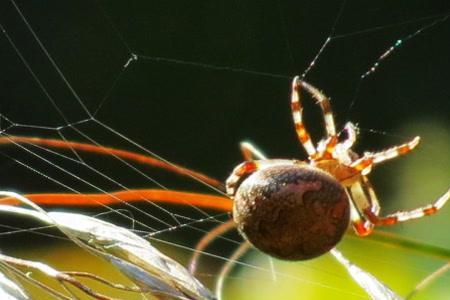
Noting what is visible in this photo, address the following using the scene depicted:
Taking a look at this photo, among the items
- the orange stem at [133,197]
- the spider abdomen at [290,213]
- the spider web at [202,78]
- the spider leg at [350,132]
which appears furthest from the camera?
the spider web at [202,78]

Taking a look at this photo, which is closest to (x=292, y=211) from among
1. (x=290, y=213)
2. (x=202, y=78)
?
(x=290, y=213)

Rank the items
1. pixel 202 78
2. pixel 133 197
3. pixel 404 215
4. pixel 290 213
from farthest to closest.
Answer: pixel 202 78 < pixel 404 215 < pixel 290 213 < pixel 133 197

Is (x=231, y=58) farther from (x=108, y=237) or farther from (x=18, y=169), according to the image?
(x=108, y=237)

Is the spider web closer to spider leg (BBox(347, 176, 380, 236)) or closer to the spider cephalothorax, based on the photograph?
spider leg (BBox(347, 176, 380, 236))

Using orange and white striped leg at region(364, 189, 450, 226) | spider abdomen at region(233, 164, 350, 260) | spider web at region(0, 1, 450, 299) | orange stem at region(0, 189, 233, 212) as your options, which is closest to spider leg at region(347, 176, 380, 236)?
orange and white striped leg at region(364, 189, 450, 226)

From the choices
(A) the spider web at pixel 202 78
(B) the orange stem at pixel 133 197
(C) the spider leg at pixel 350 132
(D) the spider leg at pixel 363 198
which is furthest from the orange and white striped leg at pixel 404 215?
(A) the spider web at pixel 202 78

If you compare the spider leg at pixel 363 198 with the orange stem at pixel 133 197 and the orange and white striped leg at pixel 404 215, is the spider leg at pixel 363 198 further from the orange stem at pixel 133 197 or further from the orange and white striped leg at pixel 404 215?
the orange stem at pixel 133 197

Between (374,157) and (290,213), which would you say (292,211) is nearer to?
(290,213)
